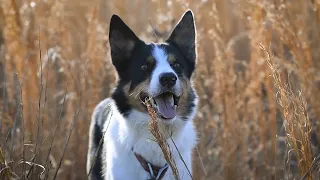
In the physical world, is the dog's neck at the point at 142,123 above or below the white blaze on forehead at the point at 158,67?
below

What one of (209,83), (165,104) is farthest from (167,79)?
(209,83)

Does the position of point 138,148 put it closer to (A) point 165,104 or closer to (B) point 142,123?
(B) point 142,123

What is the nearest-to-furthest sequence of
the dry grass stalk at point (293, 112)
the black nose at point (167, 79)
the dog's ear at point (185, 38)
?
the dry grass stalk at point (293, 112) → the black nose at point (167, 79) → the dog's ear at point (185, 38)

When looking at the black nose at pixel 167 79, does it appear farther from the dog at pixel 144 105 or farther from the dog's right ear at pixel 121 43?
the dog's right ear at pixel 121 43

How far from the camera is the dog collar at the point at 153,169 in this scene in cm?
375

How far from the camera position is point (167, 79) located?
3.54m

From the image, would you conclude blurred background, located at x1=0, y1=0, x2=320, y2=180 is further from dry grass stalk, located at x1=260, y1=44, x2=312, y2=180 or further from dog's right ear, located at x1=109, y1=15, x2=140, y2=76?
dry grass stalk, located at x1=260, y1=44, x2=312, y2=180

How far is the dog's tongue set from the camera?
11.8ft

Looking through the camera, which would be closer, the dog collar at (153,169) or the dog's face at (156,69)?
the dog's face at (156,69)

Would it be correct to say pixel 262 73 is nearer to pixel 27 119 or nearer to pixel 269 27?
pixel 269 27

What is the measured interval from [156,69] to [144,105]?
0.82ft

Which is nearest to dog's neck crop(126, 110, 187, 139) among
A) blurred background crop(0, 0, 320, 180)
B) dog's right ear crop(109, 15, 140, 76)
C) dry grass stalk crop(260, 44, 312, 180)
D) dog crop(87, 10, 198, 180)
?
dog crop(87, 10, 198, 180)

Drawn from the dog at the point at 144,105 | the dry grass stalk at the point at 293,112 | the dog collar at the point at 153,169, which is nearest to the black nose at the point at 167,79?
the dog at the point at 144,105

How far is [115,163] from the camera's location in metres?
3.85
